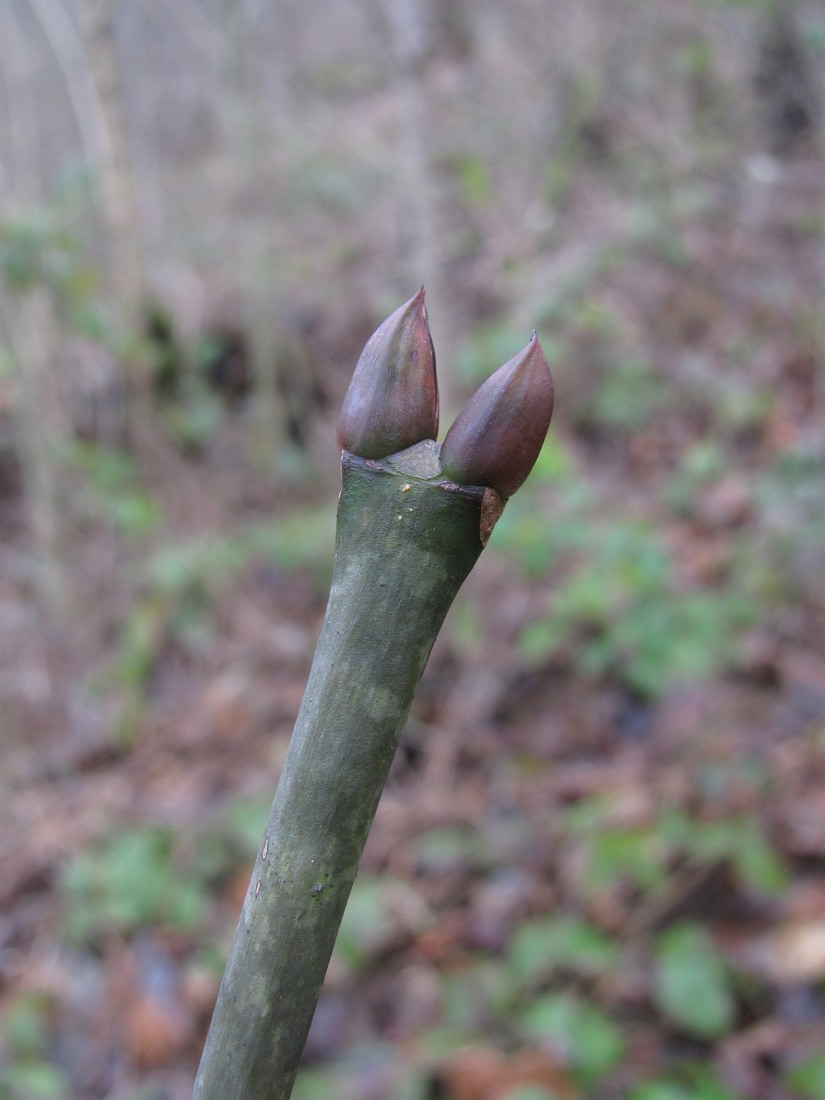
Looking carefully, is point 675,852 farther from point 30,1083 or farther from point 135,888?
point 30,1083

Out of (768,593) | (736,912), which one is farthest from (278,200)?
(736,912)

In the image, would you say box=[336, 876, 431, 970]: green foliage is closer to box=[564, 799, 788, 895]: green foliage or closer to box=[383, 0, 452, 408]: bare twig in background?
box=[564, 799, 788, 895]: green foliage

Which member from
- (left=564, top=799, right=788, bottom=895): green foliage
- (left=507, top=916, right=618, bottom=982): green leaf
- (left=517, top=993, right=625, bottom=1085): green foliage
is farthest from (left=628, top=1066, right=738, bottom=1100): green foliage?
(left=564, top=799, right=788, bottom=895): green foliage

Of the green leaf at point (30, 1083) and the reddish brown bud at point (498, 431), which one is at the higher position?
the reddish brown bud at point (498, 431)

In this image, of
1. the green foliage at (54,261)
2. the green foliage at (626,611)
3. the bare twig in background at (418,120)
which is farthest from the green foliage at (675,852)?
the green foliage at (54,261)

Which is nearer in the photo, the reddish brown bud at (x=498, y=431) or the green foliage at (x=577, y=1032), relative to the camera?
the reddish brown bud at (x=498, y=431)

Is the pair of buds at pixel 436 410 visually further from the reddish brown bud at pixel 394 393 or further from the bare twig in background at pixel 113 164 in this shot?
the bare twig in background at pixel 113 164

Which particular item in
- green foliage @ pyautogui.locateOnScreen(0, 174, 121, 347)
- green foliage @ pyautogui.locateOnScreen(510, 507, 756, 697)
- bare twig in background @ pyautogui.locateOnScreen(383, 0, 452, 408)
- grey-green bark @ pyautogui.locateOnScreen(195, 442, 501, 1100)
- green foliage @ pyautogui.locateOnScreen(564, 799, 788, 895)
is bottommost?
green foliage @ pyautogui.locateOnScreen(564, 799, 788, 895)

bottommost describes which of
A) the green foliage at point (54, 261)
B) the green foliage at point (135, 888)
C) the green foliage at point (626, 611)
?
the green foliage at point (135, 888)
